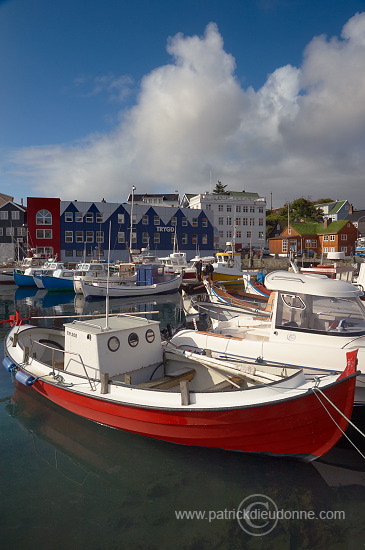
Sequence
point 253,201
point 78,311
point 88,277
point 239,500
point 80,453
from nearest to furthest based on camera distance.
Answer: point 239,500, point 80,453, point 78,311, point 88,277, point 253,201

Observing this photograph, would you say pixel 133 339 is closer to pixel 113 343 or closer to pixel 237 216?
pixel 113 343

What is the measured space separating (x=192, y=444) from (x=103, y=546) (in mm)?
2747

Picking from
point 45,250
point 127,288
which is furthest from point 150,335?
point 45,250

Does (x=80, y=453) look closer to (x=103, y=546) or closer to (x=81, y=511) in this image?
(x=81, y=511)

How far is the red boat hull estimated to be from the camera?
7.07m

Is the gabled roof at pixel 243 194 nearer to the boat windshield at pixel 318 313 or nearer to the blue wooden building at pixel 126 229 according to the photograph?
the blue wooden building at pixel 126 229

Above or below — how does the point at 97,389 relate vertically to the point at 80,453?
above

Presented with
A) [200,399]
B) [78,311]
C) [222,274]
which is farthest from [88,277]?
[200,399]

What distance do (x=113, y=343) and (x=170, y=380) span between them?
1715 mm

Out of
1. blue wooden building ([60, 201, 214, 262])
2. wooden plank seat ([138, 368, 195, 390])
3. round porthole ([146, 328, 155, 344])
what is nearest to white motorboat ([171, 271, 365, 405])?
wooden plank seat ([138, 368, 195, 390])

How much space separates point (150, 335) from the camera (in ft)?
33.2

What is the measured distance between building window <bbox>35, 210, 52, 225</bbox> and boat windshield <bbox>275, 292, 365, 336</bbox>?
57581mm

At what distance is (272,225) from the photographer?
315 ft

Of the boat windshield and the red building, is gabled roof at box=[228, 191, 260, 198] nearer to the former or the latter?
the red building
